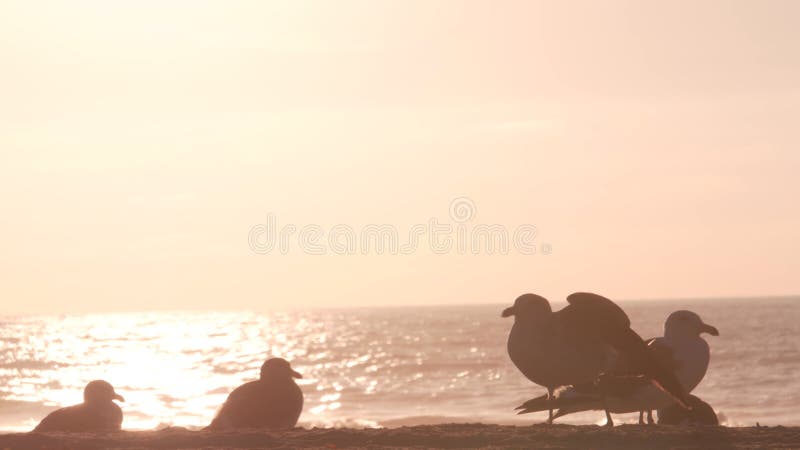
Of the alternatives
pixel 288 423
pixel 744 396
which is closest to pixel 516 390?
pixel 744 396

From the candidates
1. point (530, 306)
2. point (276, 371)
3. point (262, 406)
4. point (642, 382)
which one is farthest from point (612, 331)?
point (276, 371)

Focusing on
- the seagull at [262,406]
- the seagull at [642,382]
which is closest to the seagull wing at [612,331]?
the seagull at [642,382]

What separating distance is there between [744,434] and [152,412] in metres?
32.4

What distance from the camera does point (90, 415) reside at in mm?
13656

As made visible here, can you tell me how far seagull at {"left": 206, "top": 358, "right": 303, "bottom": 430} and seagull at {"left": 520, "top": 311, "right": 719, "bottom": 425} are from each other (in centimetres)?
298

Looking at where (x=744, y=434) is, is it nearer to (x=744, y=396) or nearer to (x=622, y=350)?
(x=622, y=350)

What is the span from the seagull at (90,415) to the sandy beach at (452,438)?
6.66 feet

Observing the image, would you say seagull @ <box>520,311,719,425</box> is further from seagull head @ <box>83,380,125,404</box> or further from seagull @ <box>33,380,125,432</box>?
seagull head @ <box>83,380,125,404</box>

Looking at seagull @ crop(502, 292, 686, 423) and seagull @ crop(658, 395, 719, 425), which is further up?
seagull @ crop(502, 292, 686, 423)

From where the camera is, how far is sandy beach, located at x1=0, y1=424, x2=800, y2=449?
995 centimetres

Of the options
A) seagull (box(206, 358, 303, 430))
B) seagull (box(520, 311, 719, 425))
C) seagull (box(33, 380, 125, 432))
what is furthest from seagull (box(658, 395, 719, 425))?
seagull (box(33, 380, 125, 432))

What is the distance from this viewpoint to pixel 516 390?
44.7m

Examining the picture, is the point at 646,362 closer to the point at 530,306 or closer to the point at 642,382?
the point at 642,382

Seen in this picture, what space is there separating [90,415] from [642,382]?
5.93m
